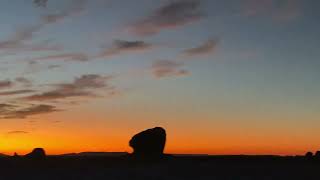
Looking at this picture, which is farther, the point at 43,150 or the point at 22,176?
the point at 43,150

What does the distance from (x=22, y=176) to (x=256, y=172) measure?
50.0ft

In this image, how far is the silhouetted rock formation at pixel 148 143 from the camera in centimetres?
6850

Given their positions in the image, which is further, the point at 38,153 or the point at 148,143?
the point at 38,153

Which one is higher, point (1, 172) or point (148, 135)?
point (148, 135)

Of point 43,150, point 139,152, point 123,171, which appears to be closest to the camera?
point 123,171

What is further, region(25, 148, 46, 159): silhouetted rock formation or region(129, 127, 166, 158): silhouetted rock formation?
region(25, 148, 46, 159): silhouetted rock formation

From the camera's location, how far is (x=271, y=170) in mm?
43750

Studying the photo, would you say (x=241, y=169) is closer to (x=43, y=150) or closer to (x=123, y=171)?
(x=123, y=171)

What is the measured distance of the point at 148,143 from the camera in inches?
2707

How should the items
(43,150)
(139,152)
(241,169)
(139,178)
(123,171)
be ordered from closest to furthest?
(139,178)
(123,171)
(241,169)
(139,152)
(43,150)

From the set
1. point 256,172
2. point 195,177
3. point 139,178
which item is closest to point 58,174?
point 139,178

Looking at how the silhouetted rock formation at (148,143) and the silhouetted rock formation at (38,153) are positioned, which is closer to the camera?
the silhouetted rock formation at (148,143)

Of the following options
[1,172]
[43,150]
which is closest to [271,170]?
[1,172]

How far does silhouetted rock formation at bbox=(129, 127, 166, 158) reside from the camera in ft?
225
